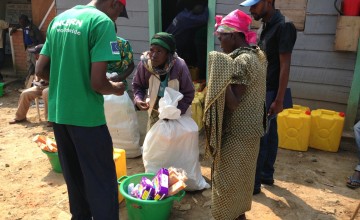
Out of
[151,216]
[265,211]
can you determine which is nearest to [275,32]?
[265,211]

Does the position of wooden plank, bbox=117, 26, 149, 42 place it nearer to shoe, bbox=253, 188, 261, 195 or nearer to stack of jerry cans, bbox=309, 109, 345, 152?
stack of jerry cans, bbox=309, 109, 345, 152

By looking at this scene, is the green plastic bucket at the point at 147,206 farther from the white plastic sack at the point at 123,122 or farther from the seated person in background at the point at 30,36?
the seated person in background at the point at 30,36

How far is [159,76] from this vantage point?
3.26 m

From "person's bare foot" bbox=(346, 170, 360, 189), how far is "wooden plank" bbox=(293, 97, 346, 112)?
1.21 metres

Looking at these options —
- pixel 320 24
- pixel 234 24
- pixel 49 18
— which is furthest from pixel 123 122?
pixel 49 18

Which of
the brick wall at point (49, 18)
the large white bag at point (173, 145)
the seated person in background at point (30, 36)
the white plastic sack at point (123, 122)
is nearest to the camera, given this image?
the large white bag at point (173, 145)

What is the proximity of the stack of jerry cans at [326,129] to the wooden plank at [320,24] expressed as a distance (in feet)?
3.39

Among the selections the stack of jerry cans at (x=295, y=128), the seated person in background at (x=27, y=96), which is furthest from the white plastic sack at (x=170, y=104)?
the seated person in background at (x=27, y=96)

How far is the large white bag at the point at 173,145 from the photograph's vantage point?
10.5 ft

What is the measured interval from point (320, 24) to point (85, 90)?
3.41m

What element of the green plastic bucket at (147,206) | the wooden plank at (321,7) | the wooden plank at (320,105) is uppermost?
the wooden plank at (321,7)

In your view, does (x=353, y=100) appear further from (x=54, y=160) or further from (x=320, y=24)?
(x=54, y=160)

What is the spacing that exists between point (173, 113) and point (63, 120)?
3.97ft

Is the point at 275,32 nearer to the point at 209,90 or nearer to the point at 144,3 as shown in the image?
the point at 209,90
